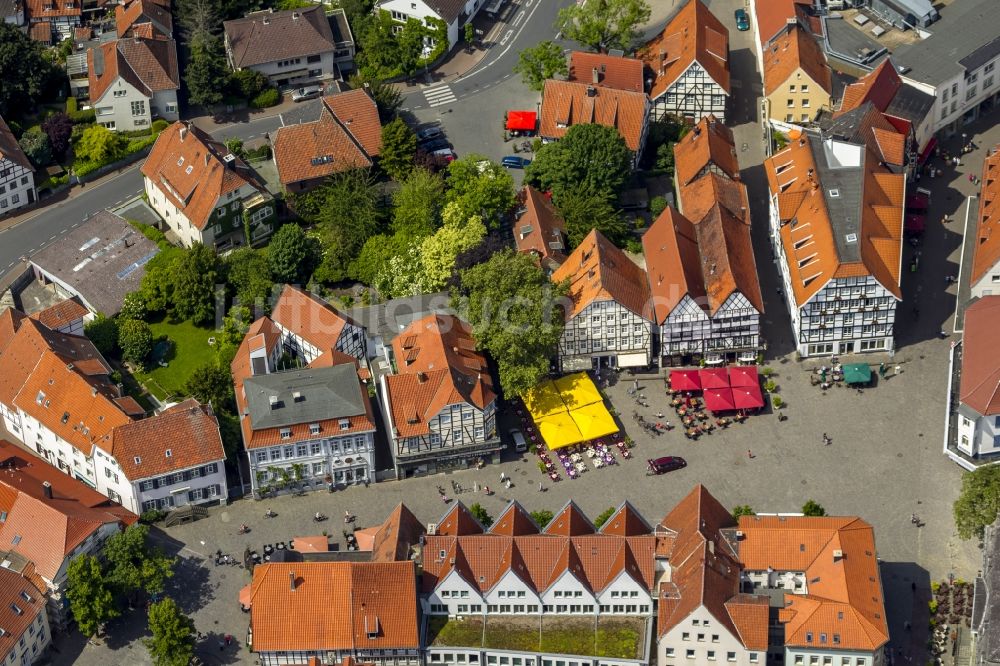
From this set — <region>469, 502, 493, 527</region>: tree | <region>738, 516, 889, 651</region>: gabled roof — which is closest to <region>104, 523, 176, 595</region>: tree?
<region>469, 502, 493, 527</region>: tree

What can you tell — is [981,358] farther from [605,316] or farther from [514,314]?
[514,314]

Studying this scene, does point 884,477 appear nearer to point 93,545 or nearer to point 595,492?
point 595,492

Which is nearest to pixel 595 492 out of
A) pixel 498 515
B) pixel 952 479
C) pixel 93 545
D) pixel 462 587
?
pixel 498 515

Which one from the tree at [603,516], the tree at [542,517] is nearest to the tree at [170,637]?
the tree at [542,517]

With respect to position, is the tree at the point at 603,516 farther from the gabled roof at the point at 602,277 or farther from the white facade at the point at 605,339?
the gabled roof at the point at 602,277

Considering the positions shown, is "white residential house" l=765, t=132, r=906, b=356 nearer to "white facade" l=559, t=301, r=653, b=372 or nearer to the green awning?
the green awning
